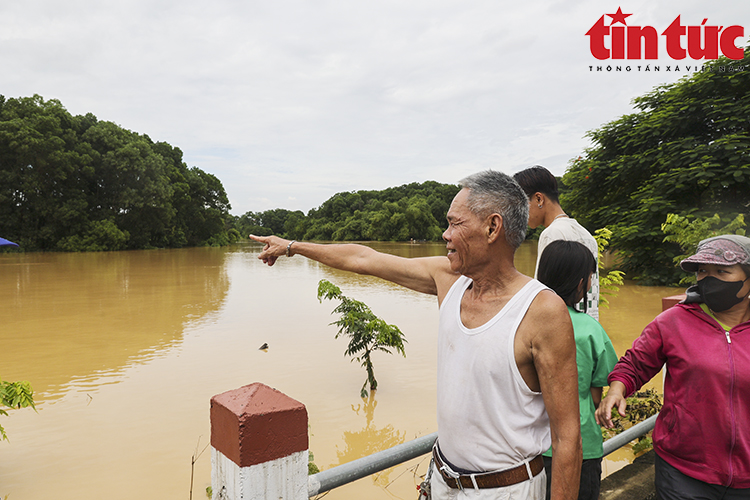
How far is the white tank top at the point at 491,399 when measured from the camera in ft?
4.10

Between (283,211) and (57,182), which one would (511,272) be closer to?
(57,182)

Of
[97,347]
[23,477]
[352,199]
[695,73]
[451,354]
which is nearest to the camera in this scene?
[451,354]

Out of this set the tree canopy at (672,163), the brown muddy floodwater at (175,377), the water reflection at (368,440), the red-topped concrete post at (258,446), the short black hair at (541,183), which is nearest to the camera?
the red-topped concrete post at (258,446)

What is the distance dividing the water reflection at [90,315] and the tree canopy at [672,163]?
14.0 meters

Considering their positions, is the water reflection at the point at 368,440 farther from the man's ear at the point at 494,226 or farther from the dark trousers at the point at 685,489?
the man's ear at the point at 494,226

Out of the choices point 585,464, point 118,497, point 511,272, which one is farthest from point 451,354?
point 118,497

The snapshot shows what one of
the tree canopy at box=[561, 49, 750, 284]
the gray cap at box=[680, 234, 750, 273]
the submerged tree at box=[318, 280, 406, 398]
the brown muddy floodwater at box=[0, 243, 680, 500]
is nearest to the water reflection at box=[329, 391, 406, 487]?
the brown muddy floodwater at box=[0, 243, 680, 500]

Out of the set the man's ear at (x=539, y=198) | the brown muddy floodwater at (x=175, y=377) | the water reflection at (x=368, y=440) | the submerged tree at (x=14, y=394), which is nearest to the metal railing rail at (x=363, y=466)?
the man's ear at (x=539, y=198)

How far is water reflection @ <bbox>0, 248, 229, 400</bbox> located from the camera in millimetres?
8992

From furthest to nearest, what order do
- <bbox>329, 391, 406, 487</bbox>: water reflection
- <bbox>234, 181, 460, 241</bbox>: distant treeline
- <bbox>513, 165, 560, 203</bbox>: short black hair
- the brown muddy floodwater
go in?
<bbox>234, 181, 460, 241</bbox>: distant treeline
<bbox>329, 391, 406, 487</bbox>: water reflection
the brown muddy floodwater
<bbox>513, 165, 560, 203</bbox>: short black hair

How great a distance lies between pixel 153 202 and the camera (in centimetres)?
3956

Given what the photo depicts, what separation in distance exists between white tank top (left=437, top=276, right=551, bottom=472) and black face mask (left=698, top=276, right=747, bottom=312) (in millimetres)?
988

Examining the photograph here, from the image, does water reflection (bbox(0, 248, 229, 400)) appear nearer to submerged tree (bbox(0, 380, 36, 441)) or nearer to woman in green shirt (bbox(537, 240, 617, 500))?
submerged tree (bbox(0, 380, 36, 441))

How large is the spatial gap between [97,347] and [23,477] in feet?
18.2
